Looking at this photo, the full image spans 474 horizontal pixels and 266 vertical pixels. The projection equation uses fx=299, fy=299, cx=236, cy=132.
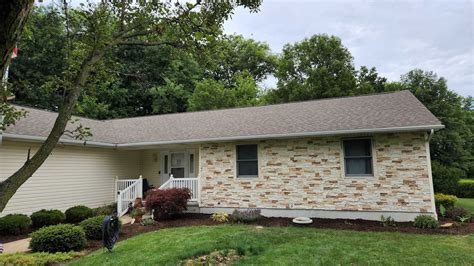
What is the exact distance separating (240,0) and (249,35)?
32.3 meters

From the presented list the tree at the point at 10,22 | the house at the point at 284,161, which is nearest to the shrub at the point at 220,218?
the house at the point at 284,161

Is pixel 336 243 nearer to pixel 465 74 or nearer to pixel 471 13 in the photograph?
pixel 471 13

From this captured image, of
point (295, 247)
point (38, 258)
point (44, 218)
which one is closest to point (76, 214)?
point (44, 218)

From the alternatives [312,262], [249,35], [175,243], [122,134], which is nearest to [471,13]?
[312,262]

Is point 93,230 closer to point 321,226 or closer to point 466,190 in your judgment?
point 321,226

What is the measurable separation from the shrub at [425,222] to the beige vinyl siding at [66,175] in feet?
37.0

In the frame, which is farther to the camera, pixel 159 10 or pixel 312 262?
pixel 159 10

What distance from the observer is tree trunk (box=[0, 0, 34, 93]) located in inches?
67.8

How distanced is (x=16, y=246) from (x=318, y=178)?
8528 millimetres

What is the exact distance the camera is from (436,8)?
Answer: 11398 mm

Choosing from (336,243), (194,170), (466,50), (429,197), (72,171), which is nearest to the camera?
(336,243)

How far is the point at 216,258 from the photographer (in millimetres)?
5570

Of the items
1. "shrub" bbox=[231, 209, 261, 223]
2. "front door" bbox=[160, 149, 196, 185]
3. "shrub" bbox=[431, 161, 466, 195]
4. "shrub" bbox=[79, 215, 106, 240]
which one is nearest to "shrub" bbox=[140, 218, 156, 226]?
"shrub" bbox=[79, 215, 106, 240]

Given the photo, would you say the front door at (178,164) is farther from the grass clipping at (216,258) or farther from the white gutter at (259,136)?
the grass clipping at (216,258)
